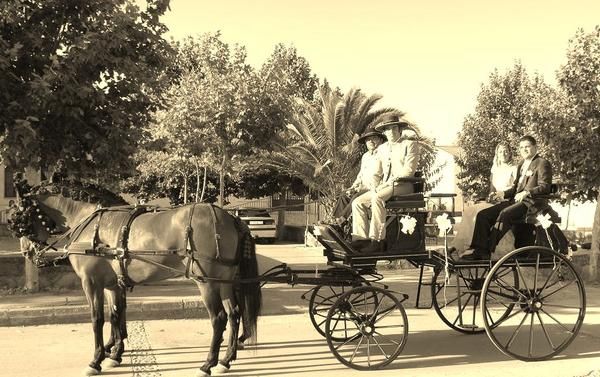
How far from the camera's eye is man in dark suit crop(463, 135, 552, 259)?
7438 mm

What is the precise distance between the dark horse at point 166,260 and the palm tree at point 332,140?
13.2 meters

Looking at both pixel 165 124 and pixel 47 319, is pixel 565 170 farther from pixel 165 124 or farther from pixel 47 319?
pixel 165 124

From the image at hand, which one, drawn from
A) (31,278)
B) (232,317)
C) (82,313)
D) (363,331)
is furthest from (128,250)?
(31,278)

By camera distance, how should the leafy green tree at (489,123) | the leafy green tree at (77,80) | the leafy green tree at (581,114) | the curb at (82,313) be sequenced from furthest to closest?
the leafy green tree at (489,123), the leafy green tree at (581,114), the leafy green tree at (77,80), the curb at (82,313)

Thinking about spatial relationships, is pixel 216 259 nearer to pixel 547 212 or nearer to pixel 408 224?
pixel 408 224

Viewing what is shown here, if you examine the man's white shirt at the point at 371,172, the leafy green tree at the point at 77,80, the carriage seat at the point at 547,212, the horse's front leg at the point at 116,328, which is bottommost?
the horse's front leg at the point at 116,328

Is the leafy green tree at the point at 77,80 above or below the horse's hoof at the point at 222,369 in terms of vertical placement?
above

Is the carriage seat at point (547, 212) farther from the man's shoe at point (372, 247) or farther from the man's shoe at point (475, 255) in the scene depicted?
the man's shoe at point (372, 247)

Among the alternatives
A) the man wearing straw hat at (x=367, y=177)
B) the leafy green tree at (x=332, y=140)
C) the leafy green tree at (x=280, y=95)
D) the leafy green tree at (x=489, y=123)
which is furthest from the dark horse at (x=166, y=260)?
the leafy green tree at (x=489, y=123)

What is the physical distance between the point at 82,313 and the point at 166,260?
331 cm

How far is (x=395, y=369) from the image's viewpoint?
6.70m

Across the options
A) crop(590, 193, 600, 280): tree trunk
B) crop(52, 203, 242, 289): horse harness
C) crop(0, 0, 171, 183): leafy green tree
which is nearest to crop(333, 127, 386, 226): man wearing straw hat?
crop(52, 203, 242, 289): horse harness

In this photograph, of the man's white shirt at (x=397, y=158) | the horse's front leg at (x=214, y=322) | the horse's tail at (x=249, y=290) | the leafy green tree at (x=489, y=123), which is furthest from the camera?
the leafy green tree at (x=489, y=123)

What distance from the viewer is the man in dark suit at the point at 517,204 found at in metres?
7.44
